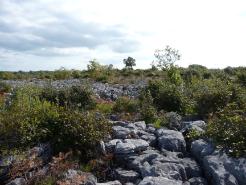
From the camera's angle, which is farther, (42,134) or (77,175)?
(42,134)

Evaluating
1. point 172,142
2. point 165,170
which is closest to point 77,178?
point 165,170

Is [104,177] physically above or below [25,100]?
below

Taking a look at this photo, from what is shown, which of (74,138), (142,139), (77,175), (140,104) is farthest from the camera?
(140,104)

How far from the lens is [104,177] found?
8.95 metres

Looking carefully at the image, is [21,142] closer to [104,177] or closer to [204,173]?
[104,177]

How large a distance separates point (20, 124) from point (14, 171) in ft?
4.82

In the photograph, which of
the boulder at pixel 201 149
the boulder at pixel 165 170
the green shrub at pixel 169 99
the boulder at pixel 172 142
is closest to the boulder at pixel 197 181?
the boulder at pixel 165 170

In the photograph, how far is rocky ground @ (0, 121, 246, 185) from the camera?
833cm

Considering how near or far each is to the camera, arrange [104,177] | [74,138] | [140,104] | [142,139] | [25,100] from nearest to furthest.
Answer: [104,177]
[74,138]
[142,139]
[25,100]
[140,104]

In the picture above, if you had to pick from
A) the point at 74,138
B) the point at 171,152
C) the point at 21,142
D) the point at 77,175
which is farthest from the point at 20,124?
the point at 171,152

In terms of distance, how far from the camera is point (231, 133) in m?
9.62

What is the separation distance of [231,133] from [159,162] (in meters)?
1.87

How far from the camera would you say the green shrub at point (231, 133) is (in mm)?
9102

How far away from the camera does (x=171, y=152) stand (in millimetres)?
9648
